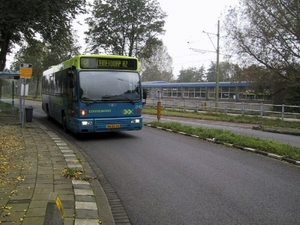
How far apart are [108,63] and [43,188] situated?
6.90 metres

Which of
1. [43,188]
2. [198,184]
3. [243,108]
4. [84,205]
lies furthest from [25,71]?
[243,108]

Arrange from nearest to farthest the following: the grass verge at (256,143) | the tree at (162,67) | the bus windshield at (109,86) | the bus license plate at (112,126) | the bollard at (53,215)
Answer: the bollard at (53,215) → the grass verge at (256,143) → the bus windshield at (109,86) → the bus license plate at (112,126) → the tree at (162,67)

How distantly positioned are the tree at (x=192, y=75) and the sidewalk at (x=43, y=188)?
93.1 metres

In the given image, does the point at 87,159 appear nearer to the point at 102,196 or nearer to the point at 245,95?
the point at 102,196

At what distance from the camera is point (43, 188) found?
18.5 ft

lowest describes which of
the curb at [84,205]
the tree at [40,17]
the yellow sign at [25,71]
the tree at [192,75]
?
the curb at [84,205]

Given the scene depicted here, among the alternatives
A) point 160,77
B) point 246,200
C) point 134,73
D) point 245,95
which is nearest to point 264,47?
point 245,95

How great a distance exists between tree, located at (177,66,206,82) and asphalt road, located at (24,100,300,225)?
91.6 meters

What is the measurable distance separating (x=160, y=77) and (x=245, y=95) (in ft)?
186

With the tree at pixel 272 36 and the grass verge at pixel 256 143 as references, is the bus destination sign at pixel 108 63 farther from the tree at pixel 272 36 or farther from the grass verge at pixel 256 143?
the tree at pixel 272 36

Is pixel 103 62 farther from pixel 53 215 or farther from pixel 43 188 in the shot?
pixel 53 215

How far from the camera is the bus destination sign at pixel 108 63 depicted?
11.5 metres

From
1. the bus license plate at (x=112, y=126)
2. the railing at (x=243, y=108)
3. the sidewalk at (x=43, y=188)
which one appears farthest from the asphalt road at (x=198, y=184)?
the railing at (x=243, y=108)

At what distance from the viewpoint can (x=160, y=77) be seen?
9069 centimetres
